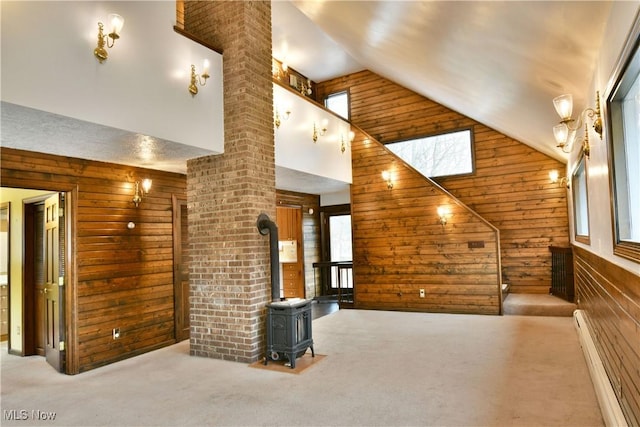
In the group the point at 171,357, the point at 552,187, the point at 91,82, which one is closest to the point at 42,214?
the point at 171,357

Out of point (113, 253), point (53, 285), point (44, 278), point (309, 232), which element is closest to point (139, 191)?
point (113, 253)

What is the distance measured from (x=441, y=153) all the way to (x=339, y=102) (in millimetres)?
2709

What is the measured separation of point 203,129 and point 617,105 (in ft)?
11.8

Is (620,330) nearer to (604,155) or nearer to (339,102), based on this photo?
(604,155)

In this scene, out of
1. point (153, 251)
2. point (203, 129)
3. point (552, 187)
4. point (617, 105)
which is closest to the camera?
point (617, 105)

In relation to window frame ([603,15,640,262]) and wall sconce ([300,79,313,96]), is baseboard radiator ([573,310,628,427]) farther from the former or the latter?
wall sconce ([300,79,313,96])

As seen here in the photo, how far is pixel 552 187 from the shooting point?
7.09 m

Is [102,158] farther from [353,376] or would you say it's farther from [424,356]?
[424,356]

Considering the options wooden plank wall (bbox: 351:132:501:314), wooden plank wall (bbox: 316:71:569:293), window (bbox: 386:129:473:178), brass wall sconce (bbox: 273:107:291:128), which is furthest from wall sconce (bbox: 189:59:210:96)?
wooden plank wall (bbox: 316:71:569:293)

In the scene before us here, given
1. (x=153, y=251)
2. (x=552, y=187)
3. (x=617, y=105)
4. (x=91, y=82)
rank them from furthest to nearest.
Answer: (x=552, y=187) → (x=153, y=251) → (x=91, y=82) → (x=617, y=105)

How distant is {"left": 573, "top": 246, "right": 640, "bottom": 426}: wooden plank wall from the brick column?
→ 3.20 meters

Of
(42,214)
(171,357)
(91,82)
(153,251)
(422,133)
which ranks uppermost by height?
(422,133)

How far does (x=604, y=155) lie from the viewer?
2.65 metres

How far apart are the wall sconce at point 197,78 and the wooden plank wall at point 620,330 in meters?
3.90
